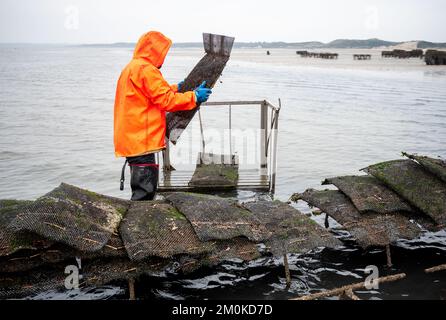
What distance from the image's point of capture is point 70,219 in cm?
446

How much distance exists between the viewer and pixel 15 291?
4395 mm

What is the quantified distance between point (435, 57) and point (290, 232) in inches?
2422

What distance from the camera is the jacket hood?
5605 mm

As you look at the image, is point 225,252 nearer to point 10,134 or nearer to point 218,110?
point 10,134

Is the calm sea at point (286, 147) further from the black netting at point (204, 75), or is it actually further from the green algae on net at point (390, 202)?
the black netting at point (204, 75)

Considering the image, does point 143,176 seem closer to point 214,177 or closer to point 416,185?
point 214,177

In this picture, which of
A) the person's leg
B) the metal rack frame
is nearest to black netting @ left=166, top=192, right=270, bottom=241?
the person's leg

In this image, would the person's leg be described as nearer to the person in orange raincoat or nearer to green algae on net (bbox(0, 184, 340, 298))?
the person in orange raincoat

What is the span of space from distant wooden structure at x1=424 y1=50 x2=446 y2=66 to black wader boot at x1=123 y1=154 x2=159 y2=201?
61.0 meters

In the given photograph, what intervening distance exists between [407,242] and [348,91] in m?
28.1

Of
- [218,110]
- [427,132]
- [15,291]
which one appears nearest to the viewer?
[15,291]

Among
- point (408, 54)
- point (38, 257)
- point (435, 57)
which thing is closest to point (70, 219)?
point (38, 257)

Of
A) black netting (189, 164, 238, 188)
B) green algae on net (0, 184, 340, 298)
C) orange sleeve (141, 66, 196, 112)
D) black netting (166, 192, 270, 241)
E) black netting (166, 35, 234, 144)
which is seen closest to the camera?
green algae on net (0, 184, 340, 298)
